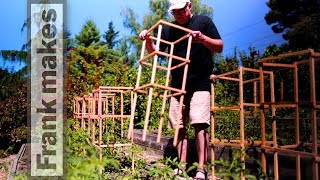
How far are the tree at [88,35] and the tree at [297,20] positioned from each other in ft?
49.0

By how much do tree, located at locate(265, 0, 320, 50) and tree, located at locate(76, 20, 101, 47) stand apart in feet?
49.0

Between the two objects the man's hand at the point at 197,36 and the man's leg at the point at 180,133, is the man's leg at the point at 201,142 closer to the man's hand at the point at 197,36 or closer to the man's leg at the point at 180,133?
the man's leg at the point at 180,133

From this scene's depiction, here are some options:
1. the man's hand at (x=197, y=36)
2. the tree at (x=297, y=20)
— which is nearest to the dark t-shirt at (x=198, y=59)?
the man's hand at (x=197, y=36)

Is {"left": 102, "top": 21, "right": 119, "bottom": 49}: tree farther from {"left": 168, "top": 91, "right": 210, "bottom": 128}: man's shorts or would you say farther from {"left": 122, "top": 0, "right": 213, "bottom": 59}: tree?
{"left": 168, "top": 91, "right": 210, "bottom": 128}: man's shorts

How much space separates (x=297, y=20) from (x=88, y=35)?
673 inches

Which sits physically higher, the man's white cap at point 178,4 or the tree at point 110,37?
the tree at point 110,37

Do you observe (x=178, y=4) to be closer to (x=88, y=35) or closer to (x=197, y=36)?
(x=197, y=36)

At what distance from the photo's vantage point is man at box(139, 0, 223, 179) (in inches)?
132

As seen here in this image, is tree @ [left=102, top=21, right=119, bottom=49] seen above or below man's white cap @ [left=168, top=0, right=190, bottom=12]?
above

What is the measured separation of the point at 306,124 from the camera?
4707 mm

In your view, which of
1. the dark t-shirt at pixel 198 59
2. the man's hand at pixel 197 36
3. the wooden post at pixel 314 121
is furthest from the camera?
the dark t-shirt at pixel 198 59

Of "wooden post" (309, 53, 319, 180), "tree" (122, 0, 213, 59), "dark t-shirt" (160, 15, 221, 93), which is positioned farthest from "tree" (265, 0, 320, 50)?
"wooden post" (309, 53, 319, 180)

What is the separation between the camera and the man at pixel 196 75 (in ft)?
11.0

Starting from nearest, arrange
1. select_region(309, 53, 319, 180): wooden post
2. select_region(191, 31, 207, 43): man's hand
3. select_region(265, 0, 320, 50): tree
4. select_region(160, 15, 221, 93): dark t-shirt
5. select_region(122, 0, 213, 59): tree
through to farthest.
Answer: select_region(309, 53, 319, 180): wooden post → select_region(191, 31, 207, 43): man's hand → select_region(160, 15, 221, 93): dark t-shirt → select_region(265, 0, 320, 50): tree → select_region(122, 0, 213, 59): tree
